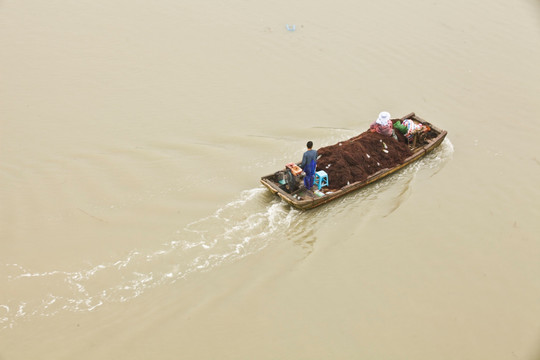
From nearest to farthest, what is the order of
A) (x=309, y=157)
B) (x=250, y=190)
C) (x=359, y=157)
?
(x=309, y=157)
(x=250, y=190)
(x=359, y=157)

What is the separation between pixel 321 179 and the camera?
9.28 m

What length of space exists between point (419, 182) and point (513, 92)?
210 inches

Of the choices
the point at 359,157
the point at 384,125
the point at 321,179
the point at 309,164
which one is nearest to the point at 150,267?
the point at 309,164

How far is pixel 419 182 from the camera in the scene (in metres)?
10.1

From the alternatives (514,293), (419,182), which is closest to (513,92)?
(419,182)

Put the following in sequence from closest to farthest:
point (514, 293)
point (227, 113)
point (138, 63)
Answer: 1. point (514, 293)
2. point (227, 113)
3. point (138, 63)

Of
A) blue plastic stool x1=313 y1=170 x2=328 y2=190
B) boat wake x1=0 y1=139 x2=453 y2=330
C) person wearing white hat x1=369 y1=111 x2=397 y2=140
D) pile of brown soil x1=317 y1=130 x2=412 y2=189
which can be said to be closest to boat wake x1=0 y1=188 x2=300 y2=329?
boat wake x1=0 y1=139 x2=453 y2=330

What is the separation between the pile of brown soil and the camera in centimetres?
941

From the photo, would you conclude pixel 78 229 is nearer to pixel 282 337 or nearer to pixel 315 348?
pixel 282 337

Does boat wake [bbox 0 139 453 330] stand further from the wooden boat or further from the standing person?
the standing person

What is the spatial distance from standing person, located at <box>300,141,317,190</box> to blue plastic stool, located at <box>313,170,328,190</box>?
14 centimetres

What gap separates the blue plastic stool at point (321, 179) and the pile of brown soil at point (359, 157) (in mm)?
110

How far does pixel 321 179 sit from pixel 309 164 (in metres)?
0.51

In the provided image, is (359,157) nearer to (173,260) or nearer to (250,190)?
(250,190)
